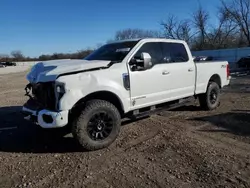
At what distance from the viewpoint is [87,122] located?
4.70 metres

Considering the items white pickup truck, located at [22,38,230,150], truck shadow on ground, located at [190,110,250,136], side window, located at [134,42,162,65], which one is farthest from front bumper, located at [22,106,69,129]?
truck shadow on ground, located at [190,110,250,136]

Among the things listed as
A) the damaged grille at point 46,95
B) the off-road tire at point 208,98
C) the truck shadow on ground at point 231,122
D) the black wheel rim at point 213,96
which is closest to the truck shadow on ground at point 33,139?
the damaged grille at point 46,95

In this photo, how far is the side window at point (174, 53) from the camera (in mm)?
6301

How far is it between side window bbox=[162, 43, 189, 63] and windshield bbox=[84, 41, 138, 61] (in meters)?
0.89

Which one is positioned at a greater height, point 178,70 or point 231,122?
point 178,70

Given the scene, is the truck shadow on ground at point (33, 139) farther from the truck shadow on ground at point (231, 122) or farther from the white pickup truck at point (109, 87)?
the truck shadow on ground at point (231, 122)

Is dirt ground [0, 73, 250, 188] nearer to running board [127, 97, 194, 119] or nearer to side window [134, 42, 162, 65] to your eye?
running board [127, 97, 194, 119]

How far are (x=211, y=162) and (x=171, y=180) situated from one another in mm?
872

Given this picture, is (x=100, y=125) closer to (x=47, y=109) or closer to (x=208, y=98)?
(x=47, y=109)

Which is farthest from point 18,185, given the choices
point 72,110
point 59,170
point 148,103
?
A: point 148,103

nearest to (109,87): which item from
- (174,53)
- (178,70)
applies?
(178,70)

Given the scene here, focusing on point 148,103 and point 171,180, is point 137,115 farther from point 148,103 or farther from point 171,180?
point 171,180

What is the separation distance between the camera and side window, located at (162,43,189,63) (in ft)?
20.7

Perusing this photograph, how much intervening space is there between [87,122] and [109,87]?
74 cm
